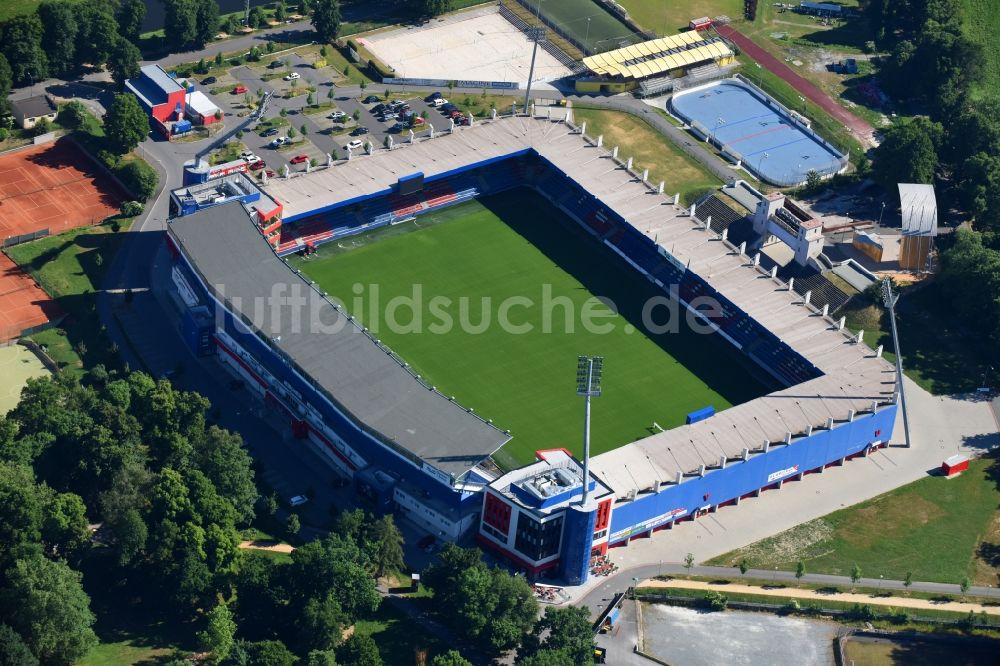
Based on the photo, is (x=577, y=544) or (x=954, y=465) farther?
(x=954, y=465)

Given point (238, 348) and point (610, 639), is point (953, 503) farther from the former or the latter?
point (238, 348)

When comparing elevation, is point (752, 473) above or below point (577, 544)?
below

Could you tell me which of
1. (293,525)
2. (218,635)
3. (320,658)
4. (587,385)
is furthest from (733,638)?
(218,635)

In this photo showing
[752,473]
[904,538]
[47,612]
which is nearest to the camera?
[47,612]

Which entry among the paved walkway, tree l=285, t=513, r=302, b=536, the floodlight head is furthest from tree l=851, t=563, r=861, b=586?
tree l=285, t=513, r=302, b=536

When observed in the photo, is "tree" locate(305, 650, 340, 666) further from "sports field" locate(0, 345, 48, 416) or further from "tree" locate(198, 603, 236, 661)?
"sports field" locate(0, 345, 48, 416)

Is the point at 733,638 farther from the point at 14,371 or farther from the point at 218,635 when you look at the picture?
the point at 14,371

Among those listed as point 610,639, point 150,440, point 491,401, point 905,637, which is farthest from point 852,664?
point 150,440
